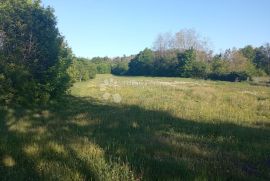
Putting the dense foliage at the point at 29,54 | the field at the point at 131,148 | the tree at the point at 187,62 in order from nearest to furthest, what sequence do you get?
the field at the point at 131,148 → the dense foliage at the point at 29,54 → the tree at the point at 187,62

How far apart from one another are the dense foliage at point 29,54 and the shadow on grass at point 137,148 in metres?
2.44

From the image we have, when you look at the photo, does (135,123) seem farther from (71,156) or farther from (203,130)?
(71,156)

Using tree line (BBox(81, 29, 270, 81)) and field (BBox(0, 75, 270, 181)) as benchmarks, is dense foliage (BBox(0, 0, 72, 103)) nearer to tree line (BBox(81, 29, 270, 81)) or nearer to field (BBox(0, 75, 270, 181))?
field (BBox(0, 75, 270, 181))

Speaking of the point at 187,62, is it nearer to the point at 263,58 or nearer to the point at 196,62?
the point at 196,62

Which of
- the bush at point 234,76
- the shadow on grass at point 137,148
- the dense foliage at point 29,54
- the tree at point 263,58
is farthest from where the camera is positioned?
the tree at point 263,58

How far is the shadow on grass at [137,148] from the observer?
22.4 ft

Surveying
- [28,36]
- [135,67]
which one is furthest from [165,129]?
[135,67]

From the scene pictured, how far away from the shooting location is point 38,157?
7.80 m

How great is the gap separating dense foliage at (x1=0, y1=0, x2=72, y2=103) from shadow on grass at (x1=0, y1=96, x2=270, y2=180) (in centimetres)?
244

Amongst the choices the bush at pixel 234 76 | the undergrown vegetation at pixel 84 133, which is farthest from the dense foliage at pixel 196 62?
the undergrown vegetation at pixel 84 133

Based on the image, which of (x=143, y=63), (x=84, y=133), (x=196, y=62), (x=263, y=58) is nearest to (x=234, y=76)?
(x=196, y=62)

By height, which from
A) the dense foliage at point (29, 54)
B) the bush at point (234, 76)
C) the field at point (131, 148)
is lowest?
the bush at point (234, 76)

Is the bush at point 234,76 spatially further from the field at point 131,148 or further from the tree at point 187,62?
the field at point 131,148

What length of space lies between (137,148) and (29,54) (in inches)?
443
